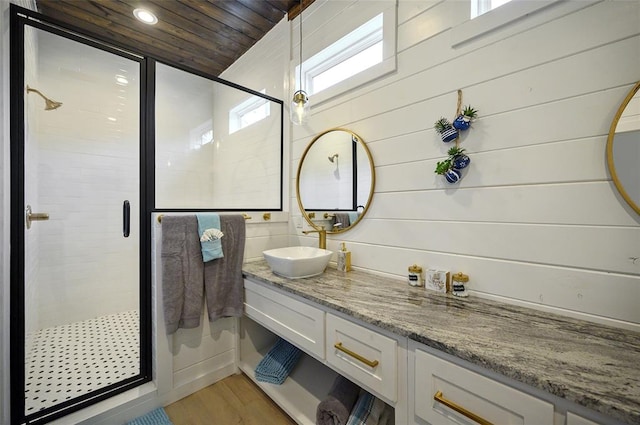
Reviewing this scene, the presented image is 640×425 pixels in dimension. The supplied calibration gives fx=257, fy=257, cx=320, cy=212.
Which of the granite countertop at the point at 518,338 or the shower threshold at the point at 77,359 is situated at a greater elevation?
the granite countertop at the point at 518,338

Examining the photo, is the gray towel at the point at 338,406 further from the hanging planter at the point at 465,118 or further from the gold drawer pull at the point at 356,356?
the hanging planter at the point at 465,118

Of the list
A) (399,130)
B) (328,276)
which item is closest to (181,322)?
(328,276)

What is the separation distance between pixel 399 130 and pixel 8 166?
6.18ft

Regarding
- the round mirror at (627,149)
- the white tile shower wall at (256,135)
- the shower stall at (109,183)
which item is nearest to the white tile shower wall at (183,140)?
the shower stall at (109,183)

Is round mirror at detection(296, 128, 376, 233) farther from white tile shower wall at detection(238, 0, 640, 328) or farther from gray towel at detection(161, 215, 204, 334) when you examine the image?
gray towel at detection(161, 215, 204, 334)

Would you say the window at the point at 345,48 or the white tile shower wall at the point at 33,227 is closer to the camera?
the window at the point at 345,48

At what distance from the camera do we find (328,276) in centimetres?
153

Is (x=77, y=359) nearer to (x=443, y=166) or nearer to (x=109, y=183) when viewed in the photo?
(x=109, y=183)

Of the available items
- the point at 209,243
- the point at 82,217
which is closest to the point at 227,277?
the point at 209,243

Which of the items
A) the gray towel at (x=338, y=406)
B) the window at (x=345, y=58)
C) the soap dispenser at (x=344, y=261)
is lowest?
the gray towel at (x=338, y=406)

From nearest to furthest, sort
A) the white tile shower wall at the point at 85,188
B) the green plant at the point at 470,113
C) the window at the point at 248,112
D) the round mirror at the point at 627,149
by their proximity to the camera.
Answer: the round mirror at the point at 627,149
the green plant at the point at 470,113
the white tile shower wall at the point at 85,188
the window at the point at 248,112

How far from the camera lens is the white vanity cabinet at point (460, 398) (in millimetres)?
648

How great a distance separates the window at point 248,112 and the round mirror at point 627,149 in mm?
2148

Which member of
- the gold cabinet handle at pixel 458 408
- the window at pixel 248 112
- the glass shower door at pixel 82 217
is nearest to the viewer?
the gold cabinet handle at pixel 458 408
